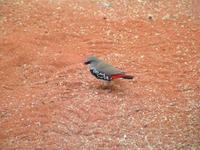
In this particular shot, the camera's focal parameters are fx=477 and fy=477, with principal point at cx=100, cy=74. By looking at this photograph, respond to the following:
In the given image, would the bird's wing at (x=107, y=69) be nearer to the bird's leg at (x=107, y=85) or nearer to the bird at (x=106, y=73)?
the bird at (x=106, y=73)

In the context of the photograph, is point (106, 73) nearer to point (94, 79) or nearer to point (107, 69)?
point (107, 69)

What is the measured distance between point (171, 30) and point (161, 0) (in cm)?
101

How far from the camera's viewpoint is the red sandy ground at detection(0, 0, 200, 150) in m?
4.75

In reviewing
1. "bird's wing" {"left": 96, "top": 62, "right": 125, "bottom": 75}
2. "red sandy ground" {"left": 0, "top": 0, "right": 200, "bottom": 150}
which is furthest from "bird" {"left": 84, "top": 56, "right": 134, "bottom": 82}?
"red sandy ground" {"left": 0, "top": 0, "right": 200, "bottom": 150}

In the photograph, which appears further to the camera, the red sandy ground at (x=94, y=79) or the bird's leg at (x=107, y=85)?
the bird's leg at (x=107, y=85)

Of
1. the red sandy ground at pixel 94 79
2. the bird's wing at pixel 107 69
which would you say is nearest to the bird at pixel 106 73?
the bird's wing at pixel 107 69

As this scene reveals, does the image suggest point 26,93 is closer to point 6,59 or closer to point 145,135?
point 6,59

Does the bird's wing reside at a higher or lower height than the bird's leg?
higher

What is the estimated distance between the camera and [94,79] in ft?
18.6

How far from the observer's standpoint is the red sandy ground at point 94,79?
4.75 m

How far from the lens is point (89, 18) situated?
22.8 ft

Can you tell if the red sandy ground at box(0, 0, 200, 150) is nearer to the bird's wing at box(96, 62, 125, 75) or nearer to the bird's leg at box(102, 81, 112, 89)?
the bird's leg at box(102, 81, 112, 89)

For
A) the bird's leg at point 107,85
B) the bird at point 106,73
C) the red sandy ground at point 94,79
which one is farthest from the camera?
the bird's leg at point 107,85

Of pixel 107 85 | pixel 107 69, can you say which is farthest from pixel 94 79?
pixel 107 69
